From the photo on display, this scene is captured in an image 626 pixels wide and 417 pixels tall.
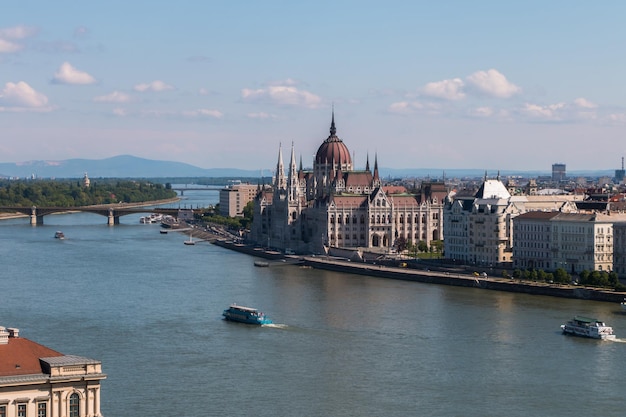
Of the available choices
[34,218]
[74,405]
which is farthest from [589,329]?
[34,218]

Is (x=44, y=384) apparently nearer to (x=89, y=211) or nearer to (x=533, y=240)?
(x=533, y=240)

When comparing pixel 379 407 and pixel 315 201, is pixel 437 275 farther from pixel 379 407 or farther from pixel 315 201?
pixel 379 407

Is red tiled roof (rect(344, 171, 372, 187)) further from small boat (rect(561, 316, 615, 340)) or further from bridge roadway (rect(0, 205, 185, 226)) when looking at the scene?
small boat (rect(561, 316, 615, 340))

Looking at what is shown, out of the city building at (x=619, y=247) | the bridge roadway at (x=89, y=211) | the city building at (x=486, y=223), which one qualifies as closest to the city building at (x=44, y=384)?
the city building at (x=619, y=247)

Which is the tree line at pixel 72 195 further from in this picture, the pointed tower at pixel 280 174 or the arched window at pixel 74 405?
the arched window at pixel 74 405

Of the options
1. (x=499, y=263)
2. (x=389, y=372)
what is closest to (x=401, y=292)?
(x=499, y=263)

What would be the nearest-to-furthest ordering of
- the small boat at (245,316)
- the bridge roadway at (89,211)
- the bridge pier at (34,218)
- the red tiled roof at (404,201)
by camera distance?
the small boat at (245,316) < the red tiled roof at (404,201) < the bridge roadway at (89,211) < the bridge pier at (34,218)

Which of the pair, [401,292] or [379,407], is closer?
[379,407]

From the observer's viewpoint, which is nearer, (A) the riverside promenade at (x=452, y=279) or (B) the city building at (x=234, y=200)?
(A) the riverside promenade at (x=452, y=279)

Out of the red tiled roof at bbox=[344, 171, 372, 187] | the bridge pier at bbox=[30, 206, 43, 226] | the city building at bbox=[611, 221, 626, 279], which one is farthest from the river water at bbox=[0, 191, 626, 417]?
the bridge pier at bbox=[30, 206, 43, 226]
